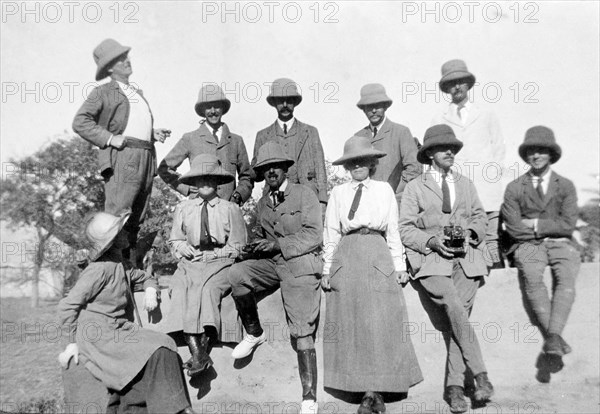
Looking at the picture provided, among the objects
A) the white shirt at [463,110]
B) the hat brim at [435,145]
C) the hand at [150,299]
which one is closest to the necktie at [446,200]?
the hat brim at [435,145]

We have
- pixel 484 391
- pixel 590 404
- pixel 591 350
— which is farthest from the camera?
pixel 591 350

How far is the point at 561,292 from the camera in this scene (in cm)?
493

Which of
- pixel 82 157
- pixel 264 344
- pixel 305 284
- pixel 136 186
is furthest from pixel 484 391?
pixel 82 157

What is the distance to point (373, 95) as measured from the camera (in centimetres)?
625

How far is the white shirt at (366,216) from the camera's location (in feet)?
16.3

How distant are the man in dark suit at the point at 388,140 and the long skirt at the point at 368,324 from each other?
1.24 metres

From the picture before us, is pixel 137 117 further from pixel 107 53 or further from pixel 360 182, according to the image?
pixel 360 182

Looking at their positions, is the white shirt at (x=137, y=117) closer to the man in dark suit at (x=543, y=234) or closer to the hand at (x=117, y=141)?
the hand at (x=117, y=141)

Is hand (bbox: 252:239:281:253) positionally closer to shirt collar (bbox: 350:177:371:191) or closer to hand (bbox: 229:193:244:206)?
shirt collar (bbox: 350:177:371:191)

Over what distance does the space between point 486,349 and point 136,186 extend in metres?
3.67

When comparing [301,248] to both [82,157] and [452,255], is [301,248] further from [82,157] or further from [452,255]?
[82,157]

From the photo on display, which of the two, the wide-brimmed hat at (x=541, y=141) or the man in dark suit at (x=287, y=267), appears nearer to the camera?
the man in dark suit at (x=287, y=267)

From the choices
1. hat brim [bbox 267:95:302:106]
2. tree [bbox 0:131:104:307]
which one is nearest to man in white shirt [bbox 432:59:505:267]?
hat brim [bbox 267:95:302:106]

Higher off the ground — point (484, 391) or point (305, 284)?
point (305, 284)
